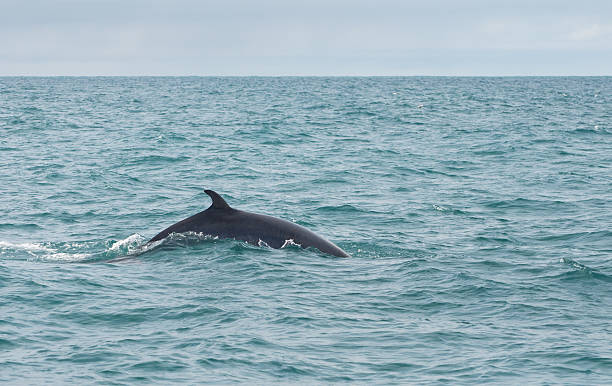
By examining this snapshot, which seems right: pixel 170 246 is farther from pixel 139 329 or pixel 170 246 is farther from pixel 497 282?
pixel 497 282

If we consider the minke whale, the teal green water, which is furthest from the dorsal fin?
the teal green water

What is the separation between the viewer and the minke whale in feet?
62.8

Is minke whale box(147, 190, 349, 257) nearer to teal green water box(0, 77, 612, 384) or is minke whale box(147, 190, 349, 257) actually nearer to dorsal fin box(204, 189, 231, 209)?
dorsal fin box(204, 189, 231, 209)

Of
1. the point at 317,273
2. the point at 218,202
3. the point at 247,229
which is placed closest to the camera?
the point at 317,273

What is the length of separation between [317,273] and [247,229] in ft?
8.94

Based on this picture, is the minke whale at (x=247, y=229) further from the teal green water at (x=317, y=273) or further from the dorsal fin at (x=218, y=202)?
the teal green water at (x=317, y=273)

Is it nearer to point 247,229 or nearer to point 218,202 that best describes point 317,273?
point 247,229

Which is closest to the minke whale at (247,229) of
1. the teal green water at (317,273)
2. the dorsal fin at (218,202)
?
the dorsal fin at (218,202)

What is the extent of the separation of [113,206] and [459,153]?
2100cm

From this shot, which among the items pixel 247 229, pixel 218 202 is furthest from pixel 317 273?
pixel 218 202

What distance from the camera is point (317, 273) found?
1716 cm

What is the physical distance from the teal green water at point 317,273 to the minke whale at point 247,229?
13.0 inches

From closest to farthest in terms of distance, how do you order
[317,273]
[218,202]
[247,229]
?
[317,273] → [218,202] → [247,229]

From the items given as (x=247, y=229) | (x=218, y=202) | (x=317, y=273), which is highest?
(x=218, y=202)
